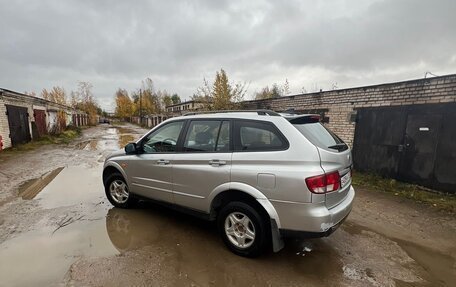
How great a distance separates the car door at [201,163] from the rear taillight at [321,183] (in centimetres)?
96

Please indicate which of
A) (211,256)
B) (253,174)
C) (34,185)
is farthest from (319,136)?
(34,185)

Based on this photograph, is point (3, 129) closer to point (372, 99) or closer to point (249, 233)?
point (249, 233)

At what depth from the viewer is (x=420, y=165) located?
5.72 m

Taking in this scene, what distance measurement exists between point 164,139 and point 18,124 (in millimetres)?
12713

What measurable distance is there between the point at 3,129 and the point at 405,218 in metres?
14.7

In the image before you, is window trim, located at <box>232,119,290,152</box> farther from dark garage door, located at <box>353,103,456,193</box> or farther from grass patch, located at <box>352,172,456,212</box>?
dark garage door, located at <box>353,103,456,193</box>

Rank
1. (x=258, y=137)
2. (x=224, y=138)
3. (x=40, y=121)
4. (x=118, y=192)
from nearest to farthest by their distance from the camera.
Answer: (x=258, y=137)
(x=224, y=138)
(x=118, y=192)
(x=40, y=121)

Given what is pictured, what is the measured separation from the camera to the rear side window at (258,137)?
108 inches

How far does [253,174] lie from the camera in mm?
2752

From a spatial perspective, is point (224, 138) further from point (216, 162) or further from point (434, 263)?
point (434, 263)

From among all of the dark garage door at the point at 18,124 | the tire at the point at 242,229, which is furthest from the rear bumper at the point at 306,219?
the dark garage door at the point at 18,124

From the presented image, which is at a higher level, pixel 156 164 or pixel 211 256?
pixel 156 164

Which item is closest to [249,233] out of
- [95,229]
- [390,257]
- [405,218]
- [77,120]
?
[390,257]

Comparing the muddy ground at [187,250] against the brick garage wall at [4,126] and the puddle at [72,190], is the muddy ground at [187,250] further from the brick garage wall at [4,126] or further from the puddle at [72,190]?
the brick garage wall at [4,126]
